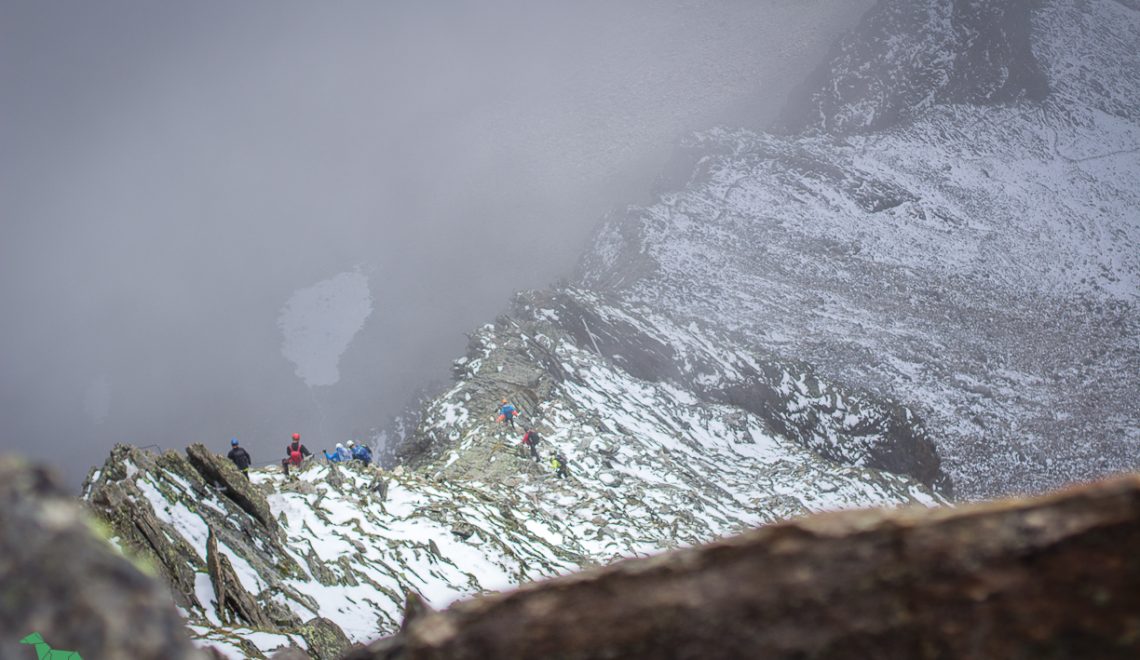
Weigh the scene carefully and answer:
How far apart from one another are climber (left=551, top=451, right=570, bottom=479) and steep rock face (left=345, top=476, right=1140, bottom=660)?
21983 millimetres

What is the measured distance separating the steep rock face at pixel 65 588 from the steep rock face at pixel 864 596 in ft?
2.93

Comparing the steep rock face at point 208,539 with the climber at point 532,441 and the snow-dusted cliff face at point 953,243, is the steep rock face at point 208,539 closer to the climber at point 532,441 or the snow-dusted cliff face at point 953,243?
the climber at point 532,441

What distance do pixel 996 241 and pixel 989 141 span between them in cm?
1347

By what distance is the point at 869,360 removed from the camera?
141 feet

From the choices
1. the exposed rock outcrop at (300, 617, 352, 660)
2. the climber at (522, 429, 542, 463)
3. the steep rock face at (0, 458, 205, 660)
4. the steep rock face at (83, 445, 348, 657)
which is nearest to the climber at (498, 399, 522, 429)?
the climber at (522, 429, 542, 463)

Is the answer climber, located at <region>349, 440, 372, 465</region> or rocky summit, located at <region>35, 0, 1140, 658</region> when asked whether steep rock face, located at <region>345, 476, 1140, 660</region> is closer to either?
rocky summit, located at <region>35, 0, 1140, 658</region>

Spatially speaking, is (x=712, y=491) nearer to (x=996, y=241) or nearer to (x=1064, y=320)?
(x=1064, y=320)

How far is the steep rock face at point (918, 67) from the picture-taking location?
63.9 metres

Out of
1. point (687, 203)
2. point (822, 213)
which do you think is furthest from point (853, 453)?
point (687, 203)

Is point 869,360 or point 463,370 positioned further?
point 869,360

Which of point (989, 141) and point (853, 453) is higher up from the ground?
point (989, 141)

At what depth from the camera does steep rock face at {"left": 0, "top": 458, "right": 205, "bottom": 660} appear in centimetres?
165

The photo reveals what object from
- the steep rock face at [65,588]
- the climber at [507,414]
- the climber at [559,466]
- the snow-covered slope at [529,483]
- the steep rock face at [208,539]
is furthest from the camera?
the climber at [507,414]

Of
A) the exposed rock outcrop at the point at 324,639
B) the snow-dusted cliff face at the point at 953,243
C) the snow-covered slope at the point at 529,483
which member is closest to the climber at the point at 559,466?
the snow-covered slope at the point at 529,483
